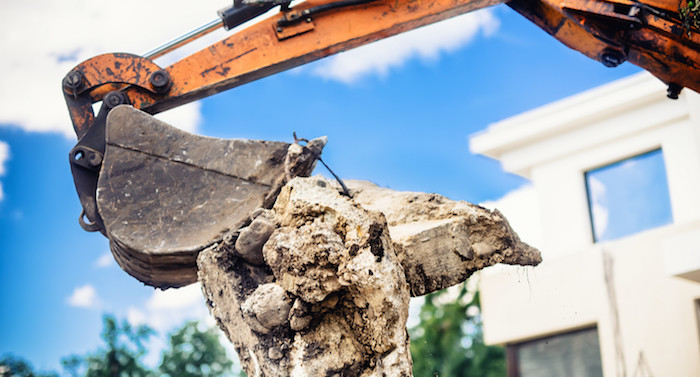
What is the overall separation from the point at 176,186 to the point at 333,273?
135cm

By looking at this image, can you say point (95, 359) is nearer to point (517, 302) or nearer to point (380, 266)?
point (517, 302)

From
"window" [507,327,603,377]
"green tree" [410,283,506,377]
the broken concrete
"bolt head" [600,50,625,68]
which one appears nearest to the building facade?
"window" [507,327,603,377]

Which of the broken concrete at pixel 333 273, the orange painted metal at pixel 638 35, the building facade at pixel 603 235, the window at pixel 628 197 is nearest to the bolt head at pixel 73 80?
the broken concrete at pixel 333 273

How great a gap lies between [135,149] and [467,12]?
2403 millimetres

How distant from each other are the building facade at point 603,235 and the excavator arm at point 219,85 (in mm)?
4898

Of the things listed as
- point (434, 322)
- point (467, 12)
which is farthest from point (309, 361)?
point (434, 322)

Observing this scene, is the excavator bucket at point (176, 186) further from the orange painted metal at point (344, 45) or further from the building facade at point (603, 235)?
the building facade at point (603, 235)

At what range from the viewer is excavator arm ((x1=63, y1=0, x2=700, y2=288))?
481 cm

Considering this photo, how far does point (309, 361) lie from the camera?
4.01 m

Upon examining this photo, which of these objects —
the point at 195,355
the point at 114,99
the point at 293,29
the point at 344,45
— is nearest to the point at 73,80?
the point at 114,99

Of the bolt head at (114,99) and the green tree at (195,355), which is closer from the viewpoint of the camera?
the bolt head at (114,99)

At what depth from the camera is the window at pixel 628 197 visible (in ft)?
37.4

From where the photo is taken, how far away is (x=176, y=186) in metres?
4.88

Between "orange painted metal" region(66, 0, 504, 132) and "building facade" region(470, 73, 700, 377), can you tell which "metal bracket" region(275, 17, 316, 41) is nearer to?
"orange painted metal" region(66, 0, 504, 132)
